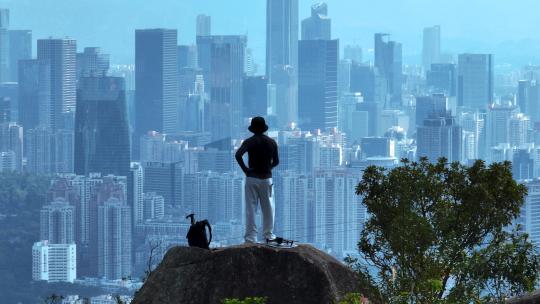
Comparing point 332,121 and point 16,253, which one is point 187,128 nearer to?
point 332,121

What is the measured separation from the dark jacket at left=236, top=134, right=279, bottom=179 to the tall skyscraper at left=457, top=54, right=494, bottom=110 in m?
147


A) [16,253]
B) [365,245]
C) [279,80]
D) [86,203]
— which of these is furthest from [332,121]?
[365,245]

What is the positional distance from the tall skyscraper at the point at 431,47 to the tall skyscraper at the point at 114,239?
74.0 m

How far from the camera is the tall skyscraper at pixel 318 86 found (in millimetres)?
149875

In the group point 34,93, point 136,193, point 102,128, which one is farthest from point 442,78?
point 136,193

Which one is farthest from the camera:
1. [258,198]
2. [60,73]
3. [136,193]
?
[60,73]

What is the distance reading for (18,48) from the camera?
149875 millimetres

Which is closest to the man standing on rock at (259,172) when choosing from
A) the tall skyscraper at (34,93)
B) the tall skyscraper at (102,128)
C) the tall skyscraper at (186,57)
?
the tall skyscraper at (102,128)

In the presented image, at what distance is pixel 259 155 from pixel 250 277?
704 mm

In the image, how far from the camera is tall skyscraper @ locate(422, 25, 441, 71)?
17179cm

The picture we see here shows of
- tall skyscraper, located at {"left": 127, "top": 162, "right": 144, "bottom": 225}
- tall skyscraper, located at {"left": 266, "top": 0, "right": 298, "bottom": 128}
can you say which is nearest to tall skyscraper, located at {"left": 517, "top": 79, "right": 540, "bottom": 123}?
tall skyscraper, located at {"left": 266, "top": 0, "right": 298, "bottom": 128}

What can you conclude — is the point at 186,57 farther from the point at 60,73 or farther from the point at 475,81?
the point at 475,81

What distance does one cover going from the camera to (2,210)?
9956 cm

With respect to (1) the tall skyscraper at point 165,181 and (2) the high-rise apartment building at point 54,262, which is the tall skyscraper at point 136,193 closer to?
(1) the tall skyscraper at point 165,181
